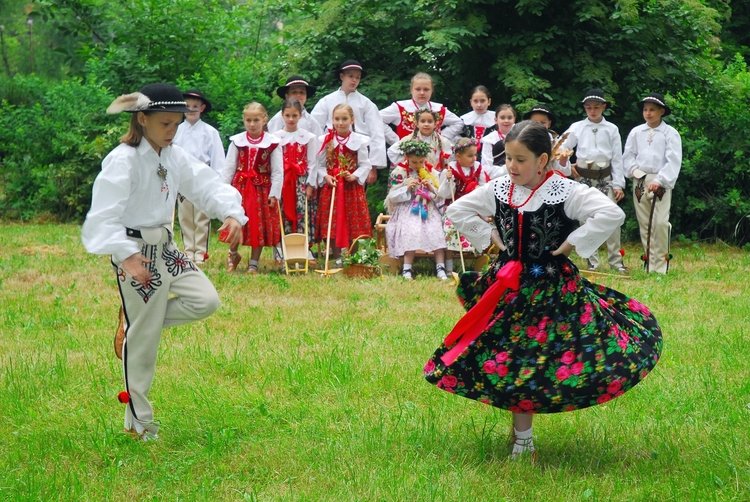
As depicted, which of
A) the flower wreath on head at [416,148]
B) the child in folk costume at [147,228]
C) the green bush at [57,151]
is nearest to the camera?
the child in folk costume at [147,228]

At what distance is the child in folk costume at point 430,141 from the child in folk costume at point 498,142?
427 mm

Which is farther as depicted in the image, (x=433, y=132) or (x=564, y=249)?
(x=433, y=132)

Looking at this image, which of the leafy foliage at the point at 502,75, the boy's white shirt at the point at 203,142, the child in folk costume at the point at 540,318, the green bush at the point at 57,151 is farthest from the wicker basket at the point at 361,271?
the green bush at the point at 57,151

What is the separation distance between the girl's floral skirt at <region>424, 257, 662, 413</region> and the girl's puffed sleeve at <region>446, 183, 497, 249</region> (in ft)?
1.23

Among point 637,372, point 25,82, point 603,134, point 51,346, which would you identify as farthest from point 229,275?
point 25,82

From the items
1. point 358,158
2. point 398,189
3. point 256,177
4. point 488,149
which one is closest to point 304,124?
point 358,158

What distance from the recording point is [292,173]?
37.5ft

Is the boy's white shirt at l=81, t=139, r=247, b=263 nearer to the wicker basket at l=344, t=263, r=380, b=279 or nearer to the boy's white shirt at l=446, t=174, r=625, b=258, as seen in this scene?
the boy's white shirt at l=446, t=174, r=625, b=258

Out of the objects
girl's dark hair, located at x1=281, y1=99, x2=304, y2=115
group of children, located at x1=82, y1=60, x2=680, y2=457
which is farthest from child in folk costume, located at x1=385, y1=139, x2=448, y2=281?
group of children, located at x1=82, y1=60, x2=680, y2=457

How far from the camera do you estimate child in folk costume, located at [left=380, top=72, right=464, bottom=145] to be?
11.6 meters

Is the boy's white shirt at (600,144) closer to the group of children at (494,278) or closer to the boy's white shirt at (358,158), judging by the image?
the boy's white shirt at (358,158)

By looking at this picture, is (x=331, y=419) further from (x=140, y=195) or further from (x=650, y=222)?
(x=650, y=222)

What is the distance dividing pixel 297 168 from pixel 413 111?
1.49 meters

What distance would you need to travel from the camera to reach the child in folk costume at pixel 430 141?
1098 centimetres
